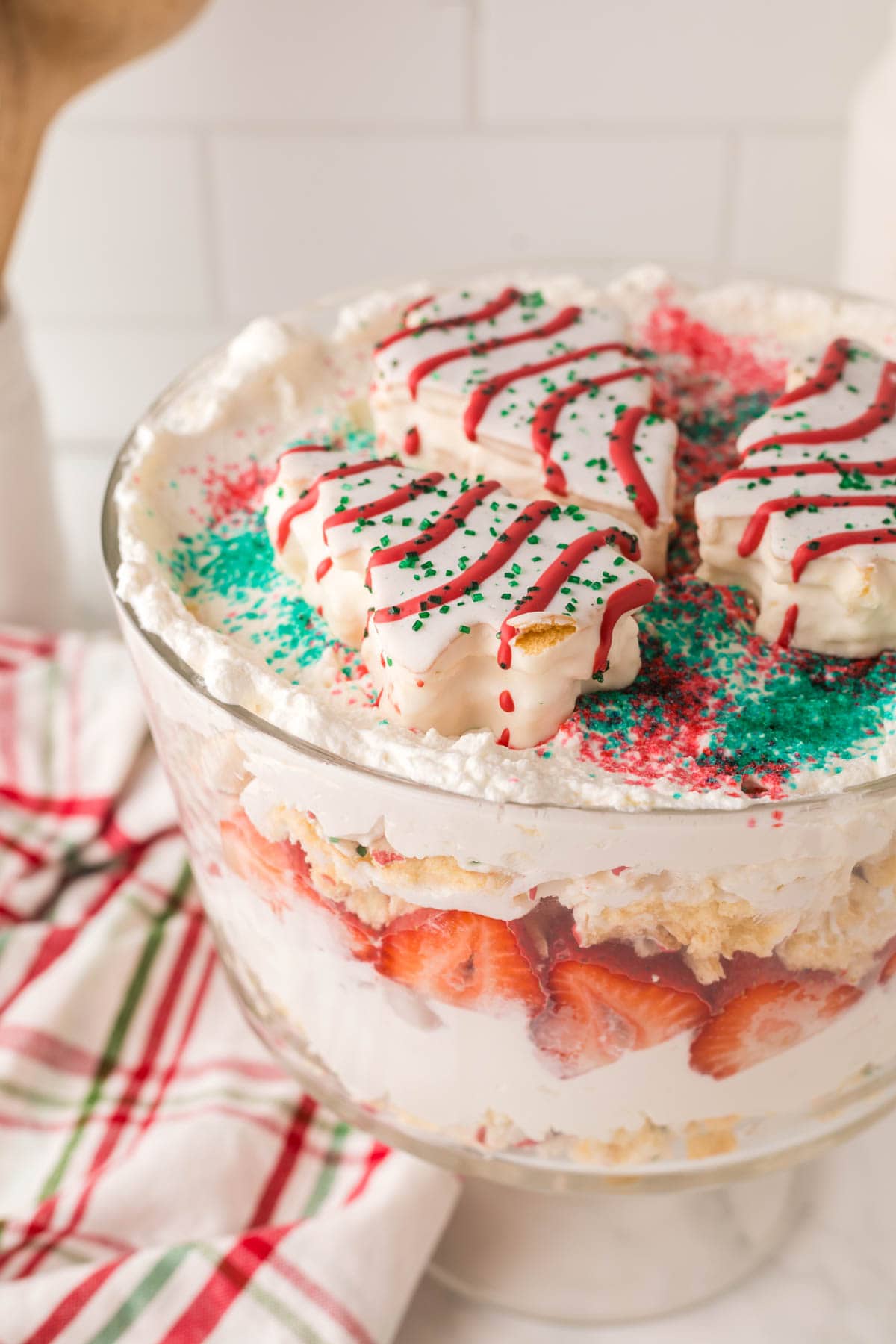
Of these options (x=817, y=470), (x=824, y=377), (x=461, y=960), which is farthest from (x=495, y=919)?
(x=824, y=377)

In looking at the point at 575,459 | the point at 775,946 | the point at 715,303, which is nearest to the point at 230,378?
the point at 575,459

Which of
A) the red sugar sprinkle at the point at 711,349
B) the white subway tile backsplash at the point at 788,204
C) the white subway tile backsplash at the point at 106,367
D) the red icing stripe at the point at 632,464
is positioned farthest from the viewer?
the white subway tile backsplash at the point at 106,367

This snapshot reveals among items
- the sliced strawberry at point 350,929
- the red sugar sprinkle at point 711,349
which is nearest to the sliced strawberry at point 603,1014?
the sliced strawberry at point 350,929

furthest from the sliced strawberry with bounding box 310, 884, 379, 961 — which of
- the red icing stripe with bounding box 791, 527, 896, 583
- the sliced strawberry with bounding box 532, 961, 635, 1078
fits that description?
the red icing stripe with bounding box 791, 527, 896, 583

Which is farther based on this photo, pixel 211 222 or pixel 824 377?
pixel 211 222

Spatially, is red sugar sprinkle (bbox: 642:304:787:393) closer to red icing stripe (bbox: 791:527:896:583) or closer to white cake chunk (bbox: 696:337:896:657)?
white cake chunk (bbox: 696:337:896:657)

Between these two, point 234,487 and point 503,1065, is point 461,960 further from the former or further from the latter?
point 234,487

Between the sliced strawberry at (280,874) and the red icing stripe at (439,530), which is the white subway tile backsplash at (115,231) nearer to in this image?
the red icing stripe at (439,530)
